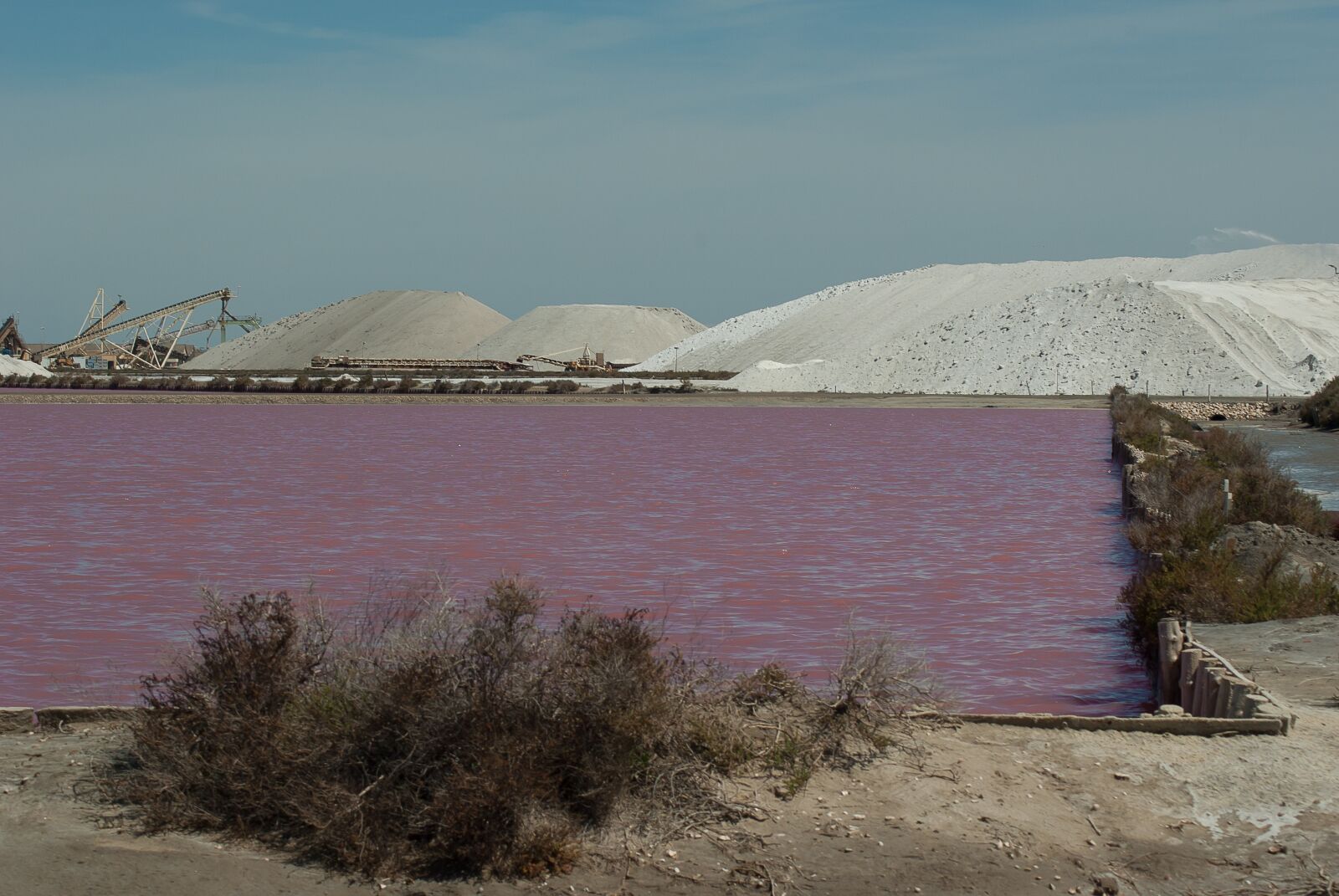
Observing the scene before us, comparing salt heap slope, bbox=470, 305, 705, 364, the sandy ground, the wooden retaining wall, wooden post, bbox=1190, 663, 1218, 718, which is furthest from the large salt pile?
the sandy ground

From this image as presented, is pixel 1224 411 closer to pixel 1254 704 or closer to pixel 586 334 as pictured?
pixel 1254 704

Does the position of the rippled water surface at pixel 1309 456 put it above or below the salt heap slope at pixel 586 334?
below

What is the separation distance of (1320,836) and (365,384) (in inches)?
3067

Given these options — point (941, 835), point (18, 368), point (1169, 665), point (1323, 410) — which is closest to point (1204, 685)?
point (1169, 665)

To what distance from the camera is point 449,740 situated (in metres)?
6.55

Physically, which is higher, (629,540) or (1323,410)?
(1323,410)

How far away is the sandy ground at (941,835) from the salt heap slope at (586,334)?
5254 inches

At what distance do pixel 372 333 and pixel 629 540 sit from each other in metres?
142

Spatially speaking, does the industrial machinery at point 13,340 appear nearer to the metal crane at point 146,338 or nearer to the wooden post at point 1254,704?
the metal crane at point 146,338


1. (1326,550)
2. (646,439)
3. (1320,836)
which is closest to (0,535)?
(1326,550)

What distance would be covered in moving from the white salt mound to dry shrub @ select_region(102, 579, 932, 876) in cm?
8440

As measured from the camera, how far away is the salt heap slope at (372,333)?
15212cm

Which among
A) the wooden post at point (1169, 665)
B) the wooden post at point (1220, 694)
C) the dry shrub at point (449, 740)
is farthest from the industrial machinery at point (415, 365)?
the dry shrub at point (449, 740)

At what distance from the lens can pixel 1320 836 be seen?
6.53 meters
